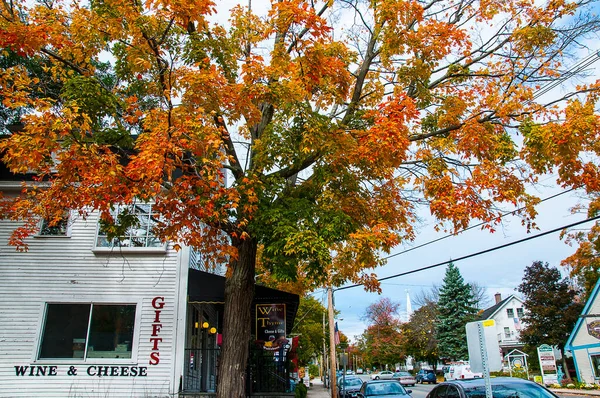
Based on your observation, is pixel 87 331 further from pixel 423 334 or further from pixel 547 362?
pixel 423 334

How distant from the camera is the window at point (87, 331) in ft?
42.0

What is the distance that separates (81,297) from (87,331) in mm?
965

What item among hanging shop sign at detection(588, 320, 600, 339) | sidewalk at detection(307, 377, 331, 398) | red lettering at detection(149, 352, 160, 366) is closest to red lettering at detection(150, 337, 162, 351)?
red lettering at detection(149, 352, 160, 366)

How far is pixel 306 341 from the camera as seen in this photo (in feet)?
134

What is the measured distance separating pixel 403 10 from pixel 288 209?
5.04 m


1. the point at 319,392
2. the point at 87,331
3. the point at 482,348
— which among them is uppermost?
the point at 87,331

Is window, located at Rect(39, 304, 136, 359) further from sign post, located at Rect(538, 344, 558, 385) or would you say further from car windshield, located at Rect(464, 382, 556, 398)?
sign post, located at Rect(538, 344, 558, 385)

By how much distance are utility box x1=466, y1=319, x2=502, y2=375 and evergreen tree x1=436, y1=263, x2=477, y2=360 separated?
47.1 m

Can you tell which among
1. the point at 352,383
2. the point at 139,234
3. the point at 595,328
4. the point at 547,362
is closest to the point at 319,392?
the point at 352,383

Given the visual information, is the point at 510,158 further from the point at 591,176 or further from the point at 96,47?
the point at 96,47

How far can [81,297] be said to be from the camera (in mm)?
13227

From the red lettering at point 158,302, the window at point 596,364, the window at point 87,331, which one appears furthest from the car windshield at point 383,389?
the window at point 596,364

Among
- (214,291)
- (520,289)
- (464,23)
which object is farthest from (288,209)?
(520,289)

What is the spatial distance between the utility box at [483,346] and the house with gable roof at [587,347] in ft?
92.6
